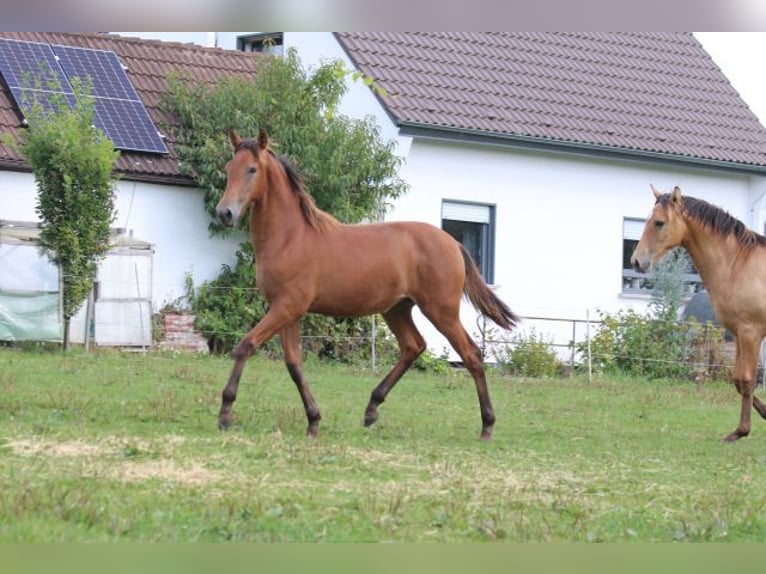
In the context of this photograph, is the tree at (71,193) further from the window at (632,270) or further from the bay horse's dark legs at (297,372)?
the window at (632,270)

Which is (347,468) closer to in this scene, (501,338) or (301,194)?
(301,194)

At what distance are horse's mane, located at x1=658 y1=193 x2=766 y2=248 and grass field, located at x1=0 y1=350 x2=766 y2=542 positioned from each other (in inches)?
73.2

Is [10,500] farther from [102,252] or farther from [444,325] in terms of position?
[102,252]

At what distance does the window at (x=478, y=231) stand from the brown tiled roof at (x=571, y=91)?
55.6 inches

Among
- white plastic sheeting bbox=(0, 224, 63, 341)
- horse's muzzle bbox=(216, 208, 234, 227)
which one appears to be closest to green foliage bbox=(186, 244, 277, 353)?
white plastic sheeting bbox=(0, 224, 63, 341)

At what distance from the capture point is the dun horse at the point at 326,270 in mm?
9594

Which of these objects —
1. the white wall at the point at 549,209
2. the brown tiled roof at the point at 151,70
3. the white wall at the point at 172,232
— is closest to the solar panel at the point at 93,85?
the brown tiled roof at the point at 151,70

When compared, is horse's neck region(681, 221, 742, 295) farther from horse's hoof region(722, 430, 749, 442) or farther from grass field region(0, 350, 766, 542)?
grass field region(0, 350, 766, 542)

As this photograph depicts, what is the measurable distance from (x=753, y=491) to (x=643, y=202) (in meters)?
16.3

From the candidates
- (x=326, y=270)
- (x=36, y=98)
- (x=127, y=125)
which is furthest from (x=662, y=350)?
(x=326, y=270)

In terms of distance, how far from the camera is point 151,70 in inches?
841

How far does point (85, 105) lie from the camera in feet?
56.8

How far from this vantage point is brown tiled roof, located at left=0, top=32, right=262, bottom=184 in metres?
18.9

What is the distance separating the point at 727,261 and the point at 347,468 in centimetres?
513
